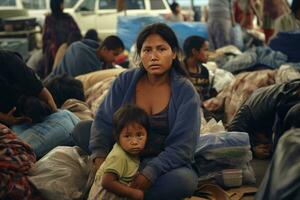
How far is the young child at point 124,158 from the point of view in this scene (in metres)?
2.76

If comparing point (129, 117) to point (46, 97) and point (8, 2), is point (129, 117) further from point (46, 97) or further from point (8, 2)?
point (8, 2)

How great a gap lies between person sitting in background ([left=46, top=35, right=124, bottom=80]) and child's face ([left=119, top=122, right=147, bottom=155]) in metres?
3.10

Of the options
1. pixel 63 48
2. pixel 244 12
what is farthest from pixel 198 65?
pixel 244 12

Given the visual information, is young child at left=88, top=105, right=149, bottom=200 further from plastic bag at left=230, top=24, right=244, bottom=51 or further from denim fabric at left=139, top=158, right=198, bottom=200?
plastic bag at left=230, top=24, right=244, bottom=51

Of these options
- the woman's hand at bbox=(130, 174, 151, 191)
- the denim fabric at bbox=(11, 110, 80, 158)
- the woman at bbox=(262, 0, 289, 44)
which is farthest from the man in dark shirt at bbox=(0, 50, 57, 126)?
the woman at bbox=(262, 0, 289, 44)

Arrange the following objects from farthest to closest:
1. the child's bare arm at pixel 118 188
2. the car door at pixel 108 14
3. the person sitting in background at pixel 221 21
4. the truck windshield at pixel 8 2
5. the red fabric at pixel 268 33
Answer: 1. the car door at pixel 108 14
2. the truck windshield at pixel 8 2
3. the person sitting in background at pixel 221 21
4. the red fabric at pixel 268 33
5. the child's bare arm at pixel 118 188

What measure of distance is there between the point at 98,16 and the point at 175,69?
1039 cm

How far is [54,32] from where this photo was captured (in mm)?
7164

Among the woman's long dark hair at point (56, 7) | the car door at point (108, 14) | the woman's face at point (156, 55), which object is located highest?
the woman's face at point (156, 55)

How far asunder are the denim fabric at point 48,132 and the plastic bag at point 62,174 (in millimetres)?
329

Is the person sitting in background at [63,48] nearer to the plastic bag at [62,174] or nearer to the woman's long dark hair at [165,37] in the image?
the plastic bag at [62,174]

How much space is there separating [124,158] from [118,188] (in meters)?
0.17

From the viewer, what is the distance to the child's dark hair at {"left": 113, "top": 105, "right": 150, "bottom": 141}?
2807 millimetres

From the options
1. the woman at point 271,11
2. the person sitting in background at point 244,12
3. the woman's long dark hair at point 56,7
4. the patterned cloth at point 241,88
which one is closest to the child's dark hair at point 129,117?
the patterned cloth at point 241,88
